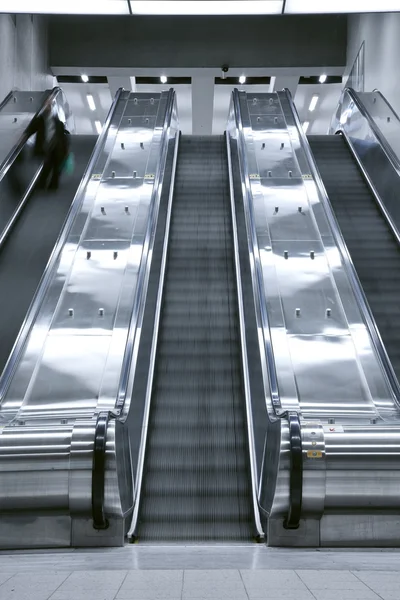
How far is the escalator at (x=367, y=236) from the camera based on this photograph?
324 inches

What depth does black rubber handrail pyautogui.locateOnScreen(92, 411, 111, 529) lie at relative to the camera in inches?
188

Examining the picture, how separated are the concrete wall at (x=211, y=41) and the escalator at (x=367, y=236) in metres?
5.53

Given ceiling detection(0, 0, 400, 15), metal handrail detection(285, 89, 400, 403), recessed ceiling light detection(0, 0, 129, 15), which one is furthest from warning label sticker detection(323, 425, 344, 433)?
recessed ceiling light detection(0, 0, 129, 15)

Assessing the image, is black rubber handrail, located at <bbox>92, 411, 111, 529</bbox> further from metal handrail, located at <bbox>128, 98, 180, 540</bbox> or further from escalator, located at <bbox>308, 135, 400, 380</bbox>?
escalator, located at <bbox>308, 135, 400, 380</bbox>

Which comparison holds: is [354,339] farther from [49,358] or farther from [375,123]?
[375,123]

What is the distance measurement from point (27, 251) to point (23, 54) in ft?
24.8

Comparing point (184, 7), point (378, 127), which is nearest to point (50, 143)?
point (184, 7)

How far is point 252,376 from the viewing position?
22.2 ft

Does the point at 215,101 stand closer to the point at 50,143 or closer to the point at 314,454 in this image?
the point at 50,143

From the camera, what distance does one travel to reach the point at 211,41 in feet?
57.7

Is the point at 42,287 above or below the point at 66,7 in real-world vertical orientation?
below

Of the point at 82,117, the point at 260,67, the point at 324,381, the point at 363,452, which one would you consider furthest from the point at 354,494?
the point at 82,117

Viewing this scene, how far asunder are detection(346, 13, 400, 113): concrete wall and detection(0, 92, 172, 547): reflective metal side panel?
13.8ft

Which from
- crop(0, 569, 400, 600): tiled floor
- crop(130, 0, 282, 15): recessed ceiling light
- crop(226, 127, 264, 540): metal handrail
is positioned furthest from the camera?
crop(130, 0, 282, 15): recessed ceiling light
